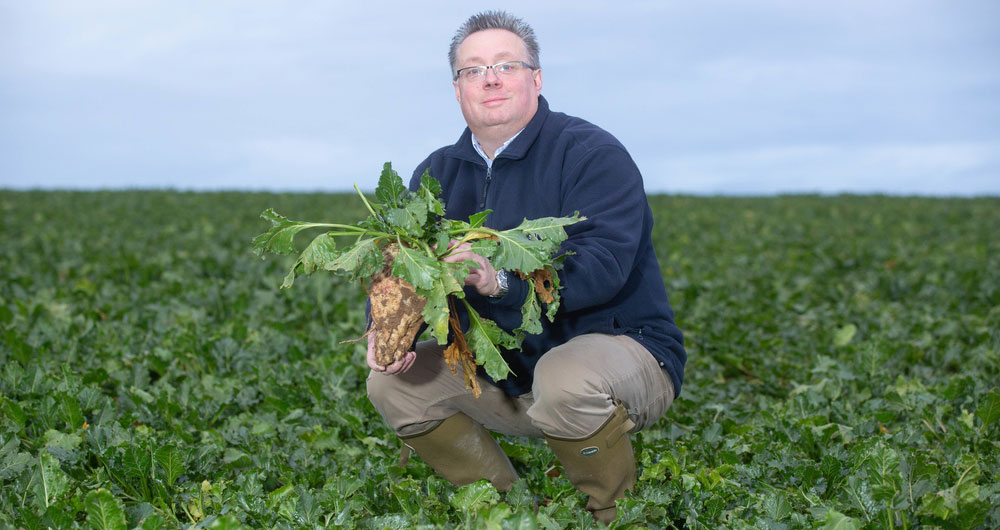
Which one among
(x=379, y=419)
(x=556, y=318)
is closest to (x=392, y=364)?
(x=556, y=318)

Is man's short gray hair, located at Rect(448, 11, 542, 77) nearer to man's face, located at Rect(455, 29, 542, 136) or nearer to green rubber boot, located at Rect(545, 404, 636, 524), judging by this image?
man's face, located at Rect(455, 29, 542, 136)

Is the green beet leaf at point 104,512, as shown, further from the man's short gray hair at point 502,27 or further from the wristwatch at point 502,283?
the man's short gray hair at point 502,27

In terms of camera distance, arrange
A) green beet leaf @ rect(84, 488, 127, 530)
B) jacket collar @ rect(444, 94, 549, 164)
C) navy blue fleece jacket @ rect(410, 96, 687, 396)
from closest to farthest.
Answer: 1. green beet leaf @ rect(84, 488, 127, 530)
2. navy blue fleece jacket @ rect(410, 96, 687, 396)
3. jacket collar @ rect(444, 94, 549, 164)

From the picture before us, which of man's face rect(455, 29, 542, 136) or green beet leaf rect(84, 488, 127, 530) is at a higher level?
man's face rect(455, 29, 542, 136)

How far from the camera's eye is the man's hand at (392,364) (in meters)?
3.09

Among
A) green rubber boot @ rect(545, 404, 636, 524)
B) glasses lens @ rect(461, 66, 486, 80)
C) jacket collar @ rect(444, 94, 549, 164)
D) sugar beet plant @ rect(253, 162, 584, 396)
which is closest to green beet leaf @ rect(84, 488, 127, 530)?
sugar beet plant @ rect(253, 162, 584, 396)

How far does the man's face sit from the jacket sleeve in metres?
0.33

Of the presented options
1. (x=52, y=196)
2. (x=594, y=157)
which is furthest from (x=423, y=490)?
(x=52, y=196)

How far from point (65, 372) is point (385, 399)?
7.24ft

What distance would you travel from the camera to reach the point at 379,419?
441cm

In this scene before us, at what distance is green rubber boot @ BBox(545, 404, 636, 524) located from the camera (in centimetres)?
308

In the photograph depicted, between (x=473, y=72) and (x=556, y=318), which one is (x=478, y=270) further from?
(x=473, y=72)

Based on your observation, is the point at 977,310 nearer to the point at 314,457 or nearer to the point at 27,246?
the point at 314,457

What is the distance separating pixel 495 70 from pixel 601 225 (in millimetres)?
715
